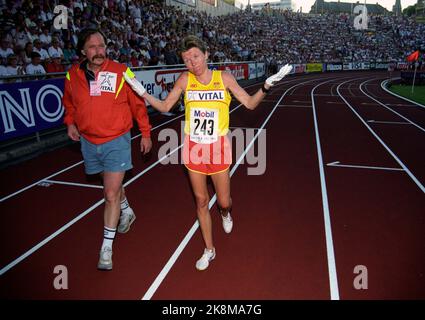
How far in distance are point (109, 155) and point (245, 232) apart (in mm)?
2121

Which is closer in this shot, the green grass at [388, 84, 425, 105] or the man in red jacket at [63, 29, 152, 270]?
the man in red jacket at [63, 29, 152, 270]

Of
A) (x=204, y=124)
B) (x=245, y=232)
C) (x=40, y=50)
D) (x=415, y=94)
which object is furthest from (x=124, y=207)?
(x=415, y=94)

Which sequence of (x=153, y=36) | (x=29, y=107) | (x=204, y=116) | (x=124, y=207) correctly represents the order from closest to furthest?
(x=204, y=116), (x=124, y=207), (x=29, y=107), (x=153, y=36)

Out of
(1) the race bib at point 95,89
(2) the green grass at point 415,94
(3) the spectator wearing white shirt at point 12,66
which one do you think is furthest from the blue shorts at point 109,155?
(2) the green grass at point 415,94

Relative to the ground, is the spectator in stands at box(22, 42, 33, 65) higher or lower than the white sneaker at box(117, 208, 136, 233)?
higher

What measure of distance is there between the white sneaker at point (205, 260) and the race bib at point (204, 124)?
1281 mm

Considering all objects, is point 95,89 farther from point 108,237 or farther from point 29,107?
point 29,107

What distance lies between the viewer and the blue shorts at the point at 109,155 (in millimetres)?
3701

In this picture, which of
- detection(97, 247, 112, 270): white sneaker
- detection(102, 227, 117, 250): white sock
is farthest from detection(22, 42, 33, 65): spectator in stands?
detection(97, 247, 112, 270): white sneaker

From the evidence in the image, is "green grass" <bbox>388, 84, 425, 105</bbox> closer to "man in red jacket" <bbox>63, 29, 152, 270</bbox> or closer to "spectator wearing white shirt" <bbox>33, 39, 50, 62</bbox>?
"spectator wearing white shirt" <bbox>33, 39, 50, 62</bbox>

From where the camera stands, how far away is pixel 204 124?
355cm

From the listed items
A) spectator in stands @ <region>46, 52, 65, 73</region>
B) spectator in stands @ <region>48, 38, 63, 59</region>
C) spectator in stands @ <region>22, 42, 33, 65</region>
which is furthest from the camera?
spectator in stands @ <region>48, 38, 63, 59</region>

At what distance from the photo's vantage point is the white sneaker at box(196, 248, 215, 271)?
148 inches

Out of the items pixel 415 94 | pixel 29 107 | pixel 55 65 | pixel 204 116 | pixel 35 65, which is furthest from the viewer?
pixel 415 94
